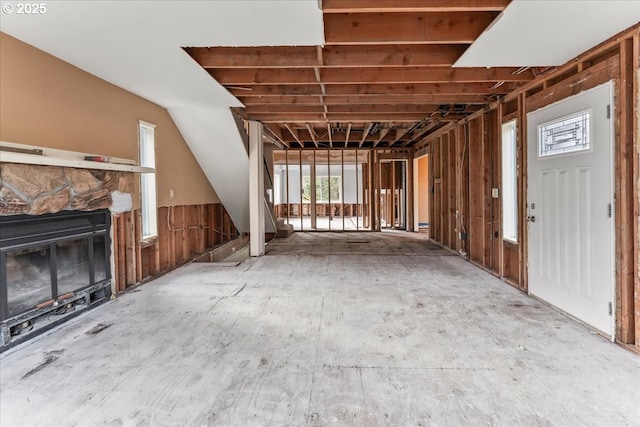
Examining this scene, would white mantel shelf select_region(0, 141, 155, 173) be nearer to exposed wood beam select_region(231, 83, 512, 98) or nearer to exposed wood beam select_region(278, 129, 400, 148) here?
exposed wood beam select_region(231, 83, 512, 98)

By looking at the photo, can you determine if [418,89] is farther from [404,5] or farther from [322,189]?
[322,189]

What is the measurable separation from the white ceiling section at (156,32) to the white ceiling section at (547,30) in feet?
4.59

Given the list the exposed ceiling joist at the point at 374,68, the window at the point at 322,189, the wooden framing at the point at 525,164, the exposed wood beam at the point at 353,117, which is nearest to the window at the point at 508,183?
the wooden framing at the point at 525,164

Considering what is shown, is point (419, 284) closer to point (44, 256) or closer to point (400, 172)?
point (44, 256)

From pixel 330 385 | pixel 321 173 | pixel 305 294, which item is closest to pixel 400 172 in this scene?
pixel 321 173

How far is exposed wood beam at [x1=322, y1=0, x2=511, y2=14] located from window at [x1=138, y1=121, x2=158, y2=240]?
346 cm

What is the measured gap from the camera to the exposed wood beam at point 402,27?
2.72 m

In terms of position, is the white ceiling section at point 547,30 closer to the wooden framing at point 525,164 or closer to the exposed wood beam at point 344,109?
the wooden framing at point 525,164

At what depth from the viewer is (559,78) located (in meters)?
Result: 3.32

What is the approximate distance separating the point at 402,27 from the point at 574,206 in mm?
2210

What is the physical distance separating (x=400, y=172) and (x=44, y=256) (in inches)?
378

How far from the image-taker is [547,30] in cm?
252

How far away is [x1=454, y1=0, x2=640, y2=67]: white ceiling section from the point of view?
7.20 feet

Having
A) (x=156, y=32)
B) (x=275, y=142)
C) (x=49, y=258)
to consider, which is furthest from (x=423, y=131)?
(x=49, y=258)
